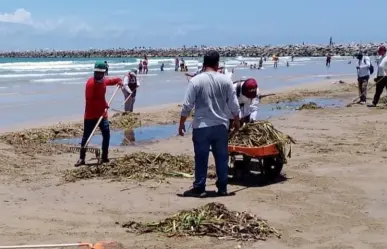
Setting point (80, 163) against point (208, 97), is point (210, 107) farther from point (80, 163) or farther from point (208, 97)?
point (80, 163)

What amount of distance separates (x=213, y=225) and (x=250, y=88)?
3.12m

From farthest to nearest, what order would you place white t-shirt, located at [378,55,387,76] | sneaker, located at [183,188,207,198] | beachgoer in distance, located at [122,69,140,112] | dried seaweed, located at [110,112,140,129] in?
white t-shirt, located at [378,55,387,76] < beachgoer in distance, located at [122,69,140,112] < dried seaweed, located at [110,112,140,129] < sneaker, located at [183,188,207,198]

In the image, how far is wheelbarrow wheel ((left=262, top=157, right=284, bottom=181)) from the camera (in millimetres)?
8852

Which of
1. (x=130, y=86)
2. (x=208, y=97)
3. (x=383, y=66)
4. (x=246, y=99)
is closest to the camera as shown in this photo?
(x=208, y=97)

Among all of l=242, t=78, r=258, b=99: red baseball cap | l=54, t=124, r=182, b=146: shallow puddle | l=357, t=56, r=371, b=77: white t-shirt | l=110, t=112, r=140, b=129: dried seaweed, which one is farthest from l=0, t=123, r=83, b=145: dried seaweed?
l=357, t=56, r=371, b=77: white t-shirt

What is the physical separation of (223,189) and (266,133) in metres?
1.18

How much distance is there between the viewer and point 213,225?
6.29 meters

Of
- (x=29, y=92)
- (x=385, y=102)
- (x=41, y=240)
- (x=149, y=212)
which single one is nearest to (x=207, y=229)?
(x=149, y=212)

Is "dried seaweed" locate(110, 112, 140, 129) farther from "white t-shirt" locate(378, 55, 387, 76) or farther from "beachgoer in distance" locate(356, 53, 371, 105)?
"beachgoer in distance" locate(356, 53, 371, 105)

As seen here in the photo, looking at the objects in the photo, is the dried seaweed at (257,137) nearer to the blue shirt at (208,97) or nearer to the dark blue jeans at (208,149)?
the dark blue jeans at (208,149)

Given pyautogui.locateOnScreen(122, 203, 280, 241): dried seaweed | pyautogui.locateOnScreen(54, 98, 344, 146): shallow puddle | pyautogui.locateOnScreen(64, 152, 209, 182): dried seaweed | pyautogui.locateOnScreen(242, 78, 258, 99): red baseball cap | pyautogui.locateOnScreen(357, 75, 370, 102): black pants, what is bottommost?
pyautogui.locateOnScreen(54, 98, 344, 146): shallow puddle

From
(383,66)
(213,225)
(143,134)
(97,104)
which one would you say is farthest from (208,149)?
(383,66)

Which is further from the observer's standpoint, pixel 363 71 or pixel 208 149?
pixel 363 71

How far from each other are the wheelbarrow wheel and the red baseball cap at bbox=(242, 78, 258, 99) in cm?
94
